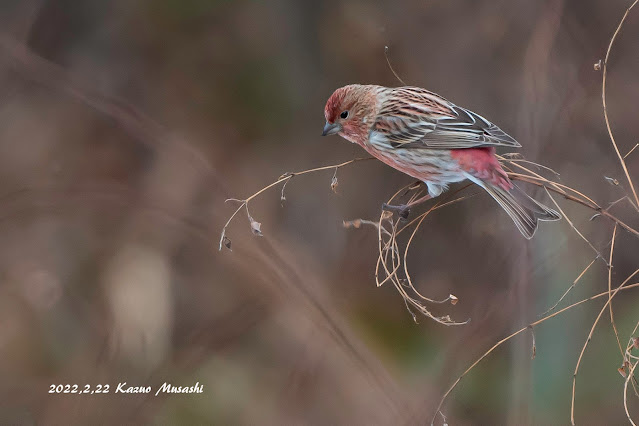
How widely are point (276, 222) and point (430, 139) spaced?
5.58ft

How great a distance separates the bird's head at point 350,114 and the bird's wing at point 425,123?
2.3 inches

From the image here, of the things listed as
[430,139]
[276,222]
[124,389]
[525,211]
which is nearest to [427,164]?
[430,139]

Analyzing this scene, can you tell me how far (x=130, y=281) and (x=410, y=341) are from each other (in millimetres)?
1624

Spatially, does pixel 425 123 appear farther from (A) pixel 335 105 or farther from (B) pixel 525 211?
(B) pixel 525 211

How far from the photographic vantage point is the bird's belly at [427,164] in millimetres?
3260

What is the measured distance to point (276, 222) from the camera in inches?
193

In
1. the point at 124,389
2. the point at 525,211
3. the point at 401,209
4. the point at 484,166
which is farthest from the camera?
the point at 124,389

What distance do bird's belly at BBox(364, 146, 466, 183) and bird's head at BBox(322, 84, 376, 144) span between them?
18cm

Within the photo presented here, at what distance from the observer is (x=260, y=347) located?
4656 mm

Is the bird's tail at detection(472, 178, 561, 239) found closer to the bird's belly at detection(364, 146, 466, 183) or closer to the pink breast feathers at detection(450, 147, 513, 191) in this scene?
the pink breast feathers at detection(450, 147, 513, 191)

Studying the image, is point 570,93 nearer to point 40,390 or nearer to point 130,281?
point 130,281

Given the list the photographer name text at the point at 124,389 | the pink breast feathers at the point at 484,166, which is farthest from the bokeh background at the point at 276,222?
the pink breast feathers at the point at 484,166

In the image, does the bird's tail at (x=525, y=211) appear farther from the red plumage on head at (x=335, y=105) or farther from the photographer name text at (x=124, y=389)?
the photographer name text at (x=124, y=389)

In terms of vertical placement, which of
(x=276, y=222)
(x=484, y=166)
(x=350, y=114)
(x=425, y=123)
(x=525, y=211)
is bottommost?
(x=276, y=222)
